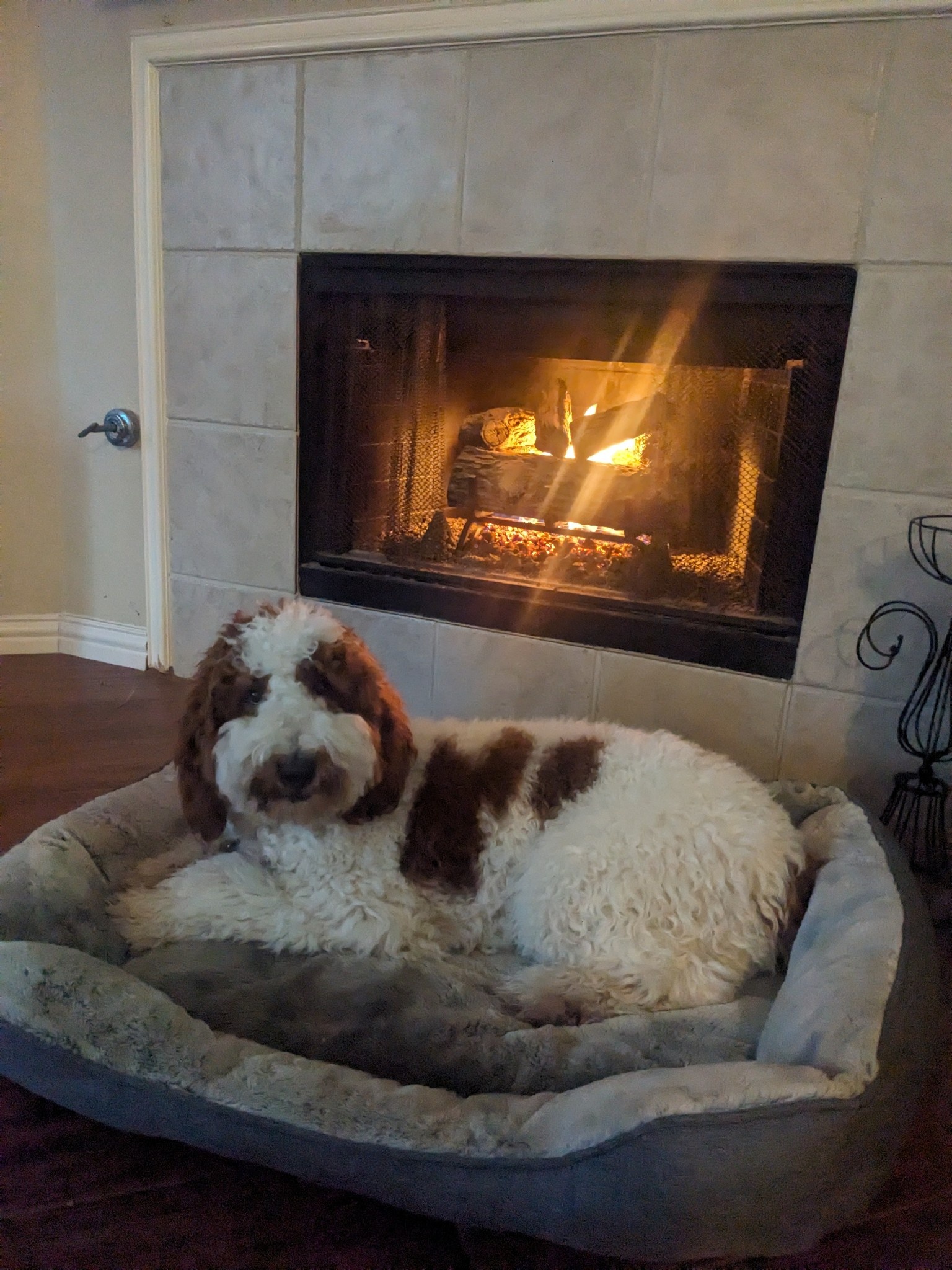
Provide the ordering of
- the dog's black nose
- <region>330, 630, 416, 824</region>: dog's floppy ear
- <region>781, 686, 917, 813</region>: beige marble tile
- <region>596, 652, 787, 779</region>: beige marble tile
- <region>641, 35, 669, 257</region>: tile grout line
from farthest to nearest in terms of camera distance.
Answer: <region>596, 652, 787, 779</region>: beige marble tile
<region>781, 686, 917, 813</region>: beige marble tile
<region>641, 35, 669, 257</region>: tile grout line
<region>330, 630, 416, 824</region>: dog's floppy ear
the dog's black nose

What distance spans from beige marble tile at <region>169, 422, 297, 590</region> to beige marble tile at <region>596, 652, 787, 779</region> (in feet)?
3.81

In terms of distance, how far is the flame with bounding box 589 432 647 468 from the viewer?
288cm

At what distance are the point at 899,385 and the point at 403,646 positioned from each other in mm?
1593

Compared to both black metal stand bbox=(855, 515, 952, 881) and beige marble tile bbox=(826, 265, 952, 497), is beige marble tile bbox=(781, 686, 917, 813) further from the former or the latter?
beige marble tile bbox=(826, 265, 952, 497)

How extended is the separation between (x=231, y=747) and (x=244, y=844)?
0.36 metres

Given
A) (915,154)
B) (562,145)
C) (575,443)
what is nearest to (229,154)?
(562,145)

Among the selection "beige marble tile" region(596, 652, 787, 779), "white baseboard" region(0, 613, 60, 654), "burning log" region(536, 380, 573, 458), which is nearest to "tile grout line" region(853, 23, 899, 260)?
"burning log" region(536, 380, 573, 458)

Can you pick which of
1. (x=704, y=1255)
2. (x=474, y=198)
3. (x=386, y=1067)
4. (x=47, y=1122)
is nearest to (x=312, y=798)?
(x=386, y=1067)

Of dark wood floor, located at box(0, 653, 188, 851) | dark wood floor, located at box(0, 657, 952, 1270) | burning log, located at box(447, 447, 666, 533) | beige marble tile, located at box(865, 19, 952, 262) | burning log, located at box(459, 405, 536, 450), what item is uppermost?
beige marble tile, located at box(865, 19, 952, 262)

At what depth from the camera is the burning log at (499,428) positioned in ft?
10.1

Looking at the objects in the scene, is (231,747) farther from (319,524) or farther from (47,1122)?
(319,524)

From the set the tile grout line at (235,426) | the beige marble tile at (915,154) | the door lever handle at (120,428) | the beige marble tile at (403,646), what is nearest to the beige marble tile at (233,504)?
the tile grout line at (235,426)

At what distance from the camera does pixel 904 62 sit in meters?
2.13

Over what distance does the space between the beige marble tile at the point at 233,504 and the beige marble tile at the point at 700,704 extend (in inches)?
45.7
